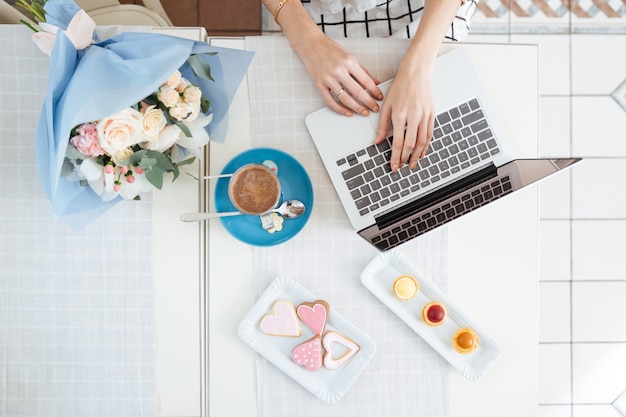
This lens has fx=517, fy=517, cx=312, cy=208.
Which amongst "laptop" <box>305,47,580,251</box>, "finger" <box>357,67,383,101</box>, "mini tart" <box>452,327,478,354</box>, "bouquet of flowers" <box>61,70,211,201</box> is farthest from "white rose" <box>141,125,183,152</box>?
"mini tart" <box>452,327,478,354</box>

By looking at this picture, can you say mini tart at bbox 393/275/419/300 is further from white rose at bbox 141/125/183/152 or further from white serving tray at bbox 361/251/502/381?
white rose at bbox 141/125/183/152

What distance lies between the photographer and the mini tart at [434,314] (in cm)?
98

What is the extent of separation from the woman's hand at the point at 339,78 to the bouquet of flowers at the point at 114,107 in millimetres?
131

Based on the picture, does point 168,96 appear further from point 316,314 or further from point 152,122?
point 316,314

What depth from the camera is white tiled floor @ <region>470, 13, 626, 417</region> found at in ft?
5.66

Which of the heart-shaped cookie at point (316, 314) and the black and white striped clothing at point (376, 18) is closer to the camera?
the heart-shaped cookie at point (316, 314)

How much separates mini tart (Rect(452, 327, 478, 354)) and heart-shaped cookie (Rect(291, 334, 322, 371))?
26 centimetres

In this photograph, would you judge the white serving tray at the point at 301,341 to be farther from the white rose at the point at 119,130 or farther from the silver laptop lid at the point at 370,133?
the white rose at the point at 119,130

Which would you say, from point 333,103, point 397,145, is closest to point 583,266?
point 397,145

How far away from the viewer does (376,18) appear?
4.00ft

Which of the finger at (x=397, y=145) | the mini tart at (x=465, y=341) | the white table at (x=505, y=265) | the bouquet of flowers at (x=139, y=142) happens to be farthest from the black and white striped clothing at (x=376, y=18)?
the mini tart at (x=465, y=341)

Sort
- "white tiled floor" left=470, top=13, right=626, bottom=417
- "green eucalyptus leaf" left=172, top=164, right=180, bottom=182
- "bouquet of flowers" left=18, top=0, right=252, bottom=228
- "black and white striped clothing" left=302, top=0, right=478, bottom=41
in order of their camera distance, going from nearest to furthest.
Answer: "bouquet of flowers" left=18, top=0, right=252, bottom=228 → "green eucalyptus leaf" left=172, top=164, right=180, bottom=182 → "black and white striped clothing" left=302, top=0, right=478, bottom=41 → "white tiled floor" left=470, top=13, right=626, bottom=417

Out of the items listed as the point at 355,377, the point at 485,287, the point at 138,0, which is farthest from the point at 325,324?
the point at 138,0

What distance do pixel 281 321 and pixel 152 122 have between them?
0.44 m
